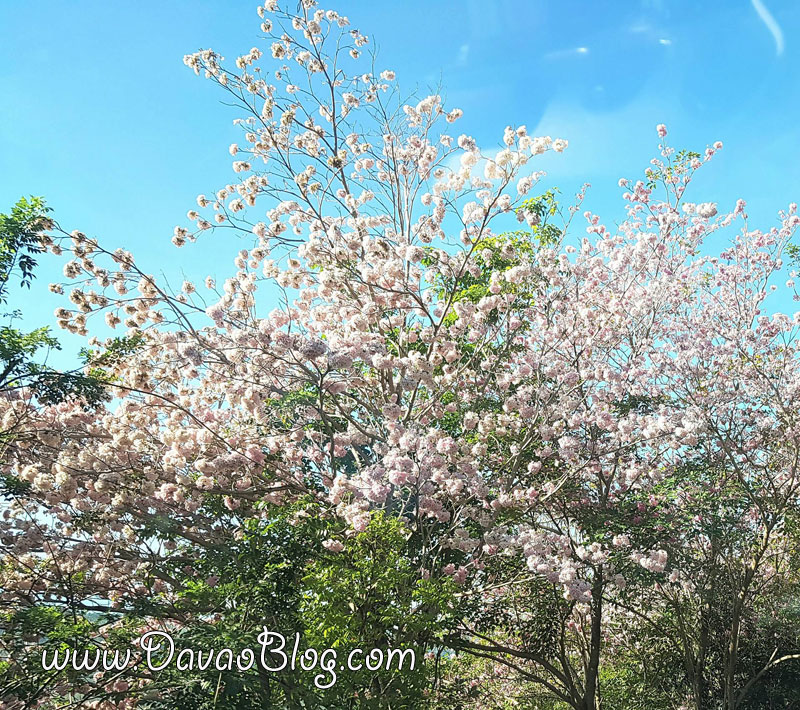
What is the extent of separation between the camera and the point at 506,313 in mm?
7098

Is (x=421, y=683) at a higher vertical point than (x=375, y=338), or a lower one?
lower

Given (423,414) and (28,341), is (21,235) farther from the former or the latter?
(423,414)

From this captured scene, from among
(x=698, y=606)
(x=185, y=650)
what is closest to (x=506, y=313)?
(x=185, y=650)

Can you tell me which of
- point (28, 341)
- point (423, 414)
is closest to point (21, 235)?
point (28, 341)

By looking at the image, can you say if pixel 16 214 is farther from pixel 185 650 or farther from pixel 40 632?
pixel 185 650

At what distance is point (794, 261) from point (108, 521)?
920cm

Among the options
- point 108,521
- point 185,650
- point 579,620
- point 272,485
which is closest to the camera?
point 185,650

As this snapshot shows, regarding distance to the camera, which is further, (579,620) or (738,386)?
(579,620)

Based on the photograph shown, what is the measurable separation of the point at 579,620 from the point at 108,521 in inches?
286

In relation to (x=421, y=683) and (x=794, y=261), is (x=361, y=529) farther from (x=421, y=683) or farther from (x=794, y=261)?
(x=794, y=261)

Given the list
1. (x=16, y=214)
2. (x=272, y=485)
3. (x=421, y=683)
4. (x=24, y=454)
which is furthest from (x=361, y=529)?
(x=16, y=214)

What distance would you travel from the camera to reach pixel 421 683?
4973mm

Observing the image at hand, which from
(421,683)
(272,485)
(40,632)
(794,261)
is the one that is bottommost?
(421,683)

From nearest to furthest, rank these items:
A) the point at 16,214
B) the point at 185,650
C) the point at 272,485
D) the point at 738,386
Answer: the point at 185,650, the point at 16,214, the point at 272,485, the point at 738,386
